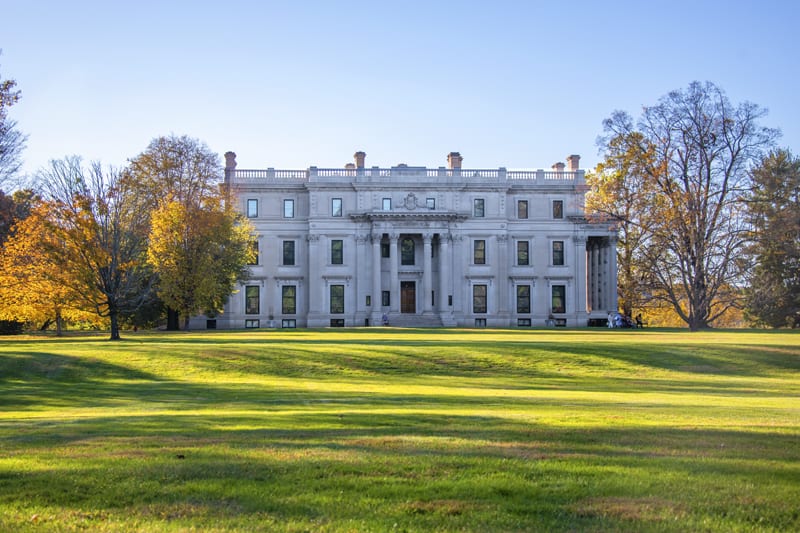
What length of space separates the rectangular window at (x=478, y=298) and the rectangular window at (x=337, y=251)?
13.7 m

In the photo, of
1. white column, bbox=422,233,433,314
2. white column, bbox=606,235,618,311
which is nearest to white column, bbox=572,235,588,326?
white column, bbox=606,235,618,311

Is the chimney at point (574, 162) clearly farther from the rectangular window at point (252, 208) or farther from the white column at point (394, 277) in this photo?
the rectangular window at point (252, 208)

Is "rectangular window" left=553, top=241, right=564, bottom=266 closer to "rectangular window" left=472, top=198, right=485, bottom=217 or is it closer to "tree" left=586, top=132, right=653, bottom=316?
"rectangular window" left=472, top=198, right=485, bottom=217

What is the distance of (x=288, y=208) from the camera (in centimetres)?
7775

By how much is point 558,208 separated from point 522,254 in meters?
5.98

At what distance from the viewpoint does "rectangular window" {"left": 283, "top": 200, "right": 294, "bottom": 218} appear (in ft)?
255

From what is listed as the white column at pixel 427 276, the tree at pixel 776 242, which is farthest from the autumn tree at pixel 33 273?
the tree at pixel 776 242

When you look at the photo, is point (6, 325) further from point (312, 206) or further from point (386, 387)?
point (386, 387)

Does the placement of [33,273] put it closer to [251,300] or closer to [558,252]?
[251,300]

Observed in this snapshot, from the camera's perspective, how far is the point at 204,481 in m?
8.18

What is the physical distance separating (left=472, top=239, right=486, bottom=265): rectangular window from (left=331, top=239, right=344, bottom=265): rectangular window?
1330 cm

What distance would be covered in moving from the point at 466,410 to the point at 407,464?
6.85 meters

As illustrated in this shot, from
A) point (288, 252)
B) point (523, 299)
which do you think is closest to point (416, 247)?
point (523, 299)

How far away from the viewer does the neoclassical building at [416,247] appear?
75.8 metres
